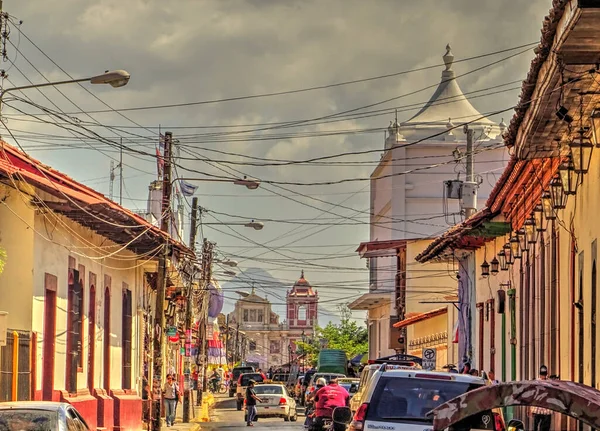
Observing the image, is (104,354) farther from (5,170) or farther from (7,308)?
(5,170)

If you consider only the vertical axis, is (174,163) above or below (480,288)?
above

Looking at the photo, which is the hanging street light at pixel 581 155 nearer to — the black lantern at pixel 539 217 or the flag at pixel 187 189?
the black lantern at pixel 539 217

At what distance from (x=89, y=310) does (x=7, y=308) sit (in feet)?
23.3

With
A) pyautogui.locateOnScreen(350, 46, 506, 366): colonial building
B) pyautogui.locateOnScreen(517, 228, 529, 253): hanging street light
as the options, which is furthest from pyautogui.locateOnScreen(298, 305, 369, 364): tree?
pyautogui.locateOnScreen(517, 228, 529, 253): hanging street light

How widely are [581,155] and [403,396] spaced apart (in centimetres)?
402

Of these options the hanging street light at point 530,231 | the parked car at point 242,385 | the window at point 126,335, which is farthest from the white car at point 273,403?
the hanging street light at point 530,231

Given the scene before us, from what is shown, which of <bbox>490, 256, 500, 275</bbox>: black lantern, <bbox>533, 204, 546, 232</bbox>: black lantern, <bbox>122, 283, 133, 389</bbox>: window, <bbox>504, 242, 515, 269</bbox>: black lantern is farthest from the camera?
<bbox>122, 283, 133, 389</bbox>: window

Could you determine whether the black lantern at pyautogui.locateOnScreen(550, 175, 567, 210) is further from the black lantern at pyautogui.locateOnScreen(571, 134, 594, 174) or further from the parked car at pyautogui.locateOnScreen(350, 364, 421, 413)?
the parked car at pyautogui.locateOnScreen(350, 364, 421, 413)

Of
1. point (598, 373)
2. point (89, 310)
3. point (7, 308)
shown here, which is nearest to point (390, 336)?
point (89, 310)

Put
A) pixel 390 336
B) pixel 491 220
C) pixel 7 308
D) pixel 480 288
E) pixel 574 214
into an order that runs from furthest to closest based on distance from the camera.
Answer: pixel 390 336, pixel 480 288, pixel 491 220, pixel 7 308, pixel 574 214

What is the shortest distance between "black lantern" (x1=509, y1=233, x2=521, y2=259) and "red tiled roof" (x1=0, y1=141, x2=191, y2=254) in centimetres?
787

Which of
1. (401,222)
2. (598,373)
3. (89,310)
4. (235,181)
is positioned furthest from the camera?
(401,222)

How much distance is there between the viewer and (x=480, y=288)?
35969 millimetres

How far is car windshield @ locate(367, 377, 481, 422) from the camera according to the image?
17.1 m
